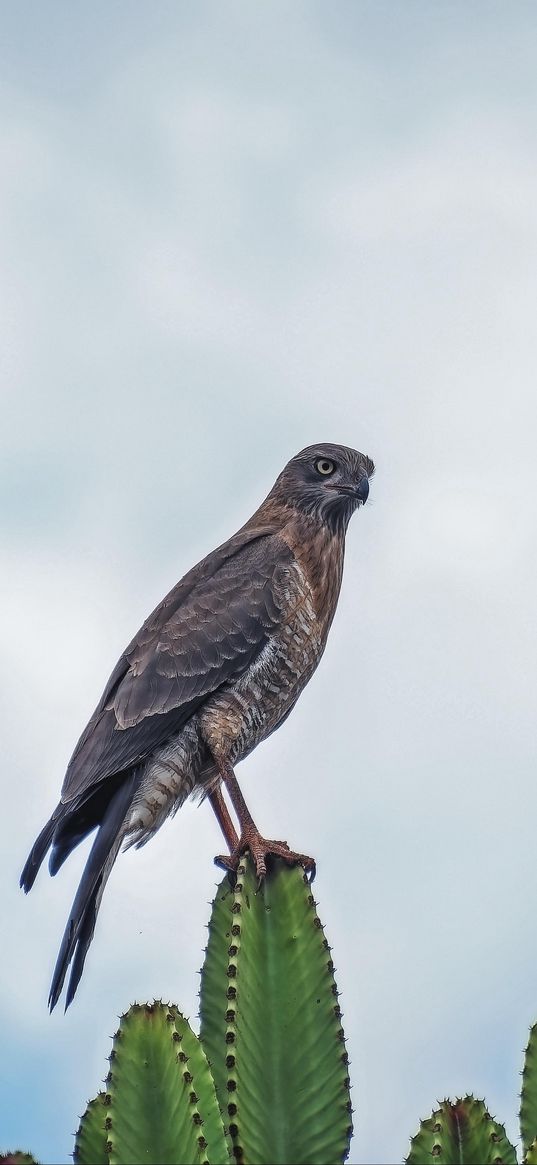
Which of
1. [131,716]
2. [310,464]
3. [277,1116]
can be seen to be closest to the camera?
[277,1116]

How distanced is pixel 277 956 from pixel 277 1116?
1.51ft

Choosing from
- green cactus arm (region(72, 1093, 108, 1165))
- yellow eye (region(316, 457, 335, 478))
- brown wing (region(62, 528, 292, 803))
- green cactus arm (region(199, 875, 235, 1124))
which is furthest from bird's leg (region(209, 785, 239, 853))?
green cactus arm (region(72, 1093, 108, 1165))

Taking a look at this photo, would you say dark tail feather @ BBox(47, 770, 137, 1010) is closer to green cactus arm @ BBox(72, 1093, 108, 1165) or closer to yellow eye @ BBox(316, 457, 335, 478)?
green cactus arm @ BBox(72, 1093, 108, 1165)

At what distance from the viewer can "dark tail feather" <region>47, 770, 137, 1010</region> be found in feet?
17.4

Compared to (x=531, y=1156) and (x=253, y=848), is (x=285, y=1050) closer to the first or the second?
(x=531, y=1156)

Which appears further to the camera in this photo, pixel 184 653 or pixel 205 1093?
pixel 184 653

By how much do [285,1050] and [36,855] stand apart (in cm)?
228

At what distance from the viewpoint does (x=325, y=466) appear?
734cm

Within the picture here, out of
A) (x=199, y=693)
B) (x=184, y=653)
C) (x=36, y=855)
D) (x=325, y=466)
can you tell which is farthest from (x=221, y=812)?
(x=325, y=466)

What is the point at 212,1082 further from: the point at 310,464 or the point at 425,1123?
the point at 310,464

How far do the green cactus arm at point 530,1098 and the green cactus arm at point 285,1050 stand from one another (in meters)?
0.55

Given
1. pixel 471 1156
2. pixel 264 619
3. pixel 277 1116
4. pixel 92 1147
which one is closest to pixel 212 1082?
pixel 277 1116

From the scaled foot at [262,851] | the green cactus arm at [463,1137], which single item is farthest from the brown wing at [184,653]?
the green cactus arm at [463,1137]

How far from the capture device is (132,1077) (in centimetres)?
364
